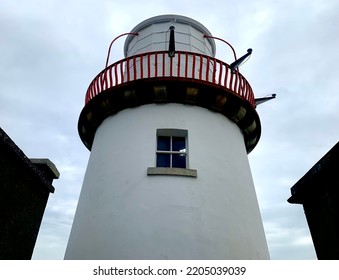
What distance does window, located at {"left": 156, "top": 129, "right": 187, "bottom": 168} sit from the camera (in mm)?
7008

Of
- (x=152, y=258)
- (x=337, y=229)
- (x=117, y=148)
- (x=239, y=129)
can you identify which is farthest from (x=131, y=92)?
(x=337, y=229)

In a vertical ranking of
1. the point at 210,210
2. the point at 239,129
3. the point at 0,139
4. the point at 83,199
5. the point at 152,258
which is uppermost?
the point at 239,129

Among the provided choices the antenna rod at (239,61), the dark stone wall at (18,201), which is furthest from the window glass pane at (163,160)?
the antenna rod at (239,61)

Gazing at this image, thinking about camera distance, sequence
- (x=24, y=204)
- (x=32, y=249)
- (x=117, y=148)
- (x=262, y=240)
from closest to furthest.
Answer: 1. (x=24, y=204)
2. (x=32, y=249)
3. (x=262, y=240)
4. (x=117, y=148)

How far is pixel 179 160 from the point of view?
7.08 meters

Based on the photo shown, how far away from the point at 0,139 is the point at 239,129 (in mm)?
6743

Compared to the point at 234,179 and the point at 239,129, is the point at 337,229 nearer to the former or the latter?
the point at 234,179

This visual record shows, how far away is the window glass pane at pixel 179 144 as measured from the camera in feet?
23.8

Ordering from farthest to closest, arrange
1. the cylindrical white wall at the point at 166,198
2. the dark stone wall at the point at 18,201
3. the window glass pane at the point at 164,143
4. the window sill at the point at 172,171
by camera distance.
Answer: the window glass pane at the point at 164,143, the window sill at the point at 172,171, the cylindrical white wall at the point at 166,198, the dark stone wall at the point at 18,201

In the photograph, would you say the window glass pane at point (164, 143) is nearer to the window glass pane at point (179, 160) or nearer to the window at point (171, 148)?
the window at point (171, 148)

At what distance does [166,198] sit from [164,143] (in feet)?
5.69

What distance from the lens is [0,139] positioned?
3225 millimetres

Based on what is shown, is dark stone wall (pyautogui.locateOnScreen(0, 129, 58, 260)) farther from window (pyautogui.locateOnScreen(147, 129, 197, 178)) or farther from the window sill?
window (pyautogui.locateOnScreen(147, 129, 197, 178))

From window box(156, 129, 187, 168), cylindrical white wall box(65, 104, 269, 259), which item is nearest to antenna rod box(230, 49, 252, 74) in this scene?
cylindrical white wall box(65, 104, 269, 259)
